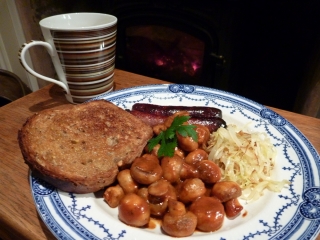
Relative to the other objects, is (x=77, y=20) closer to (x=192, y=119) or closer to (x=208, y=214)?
(x=192, y=119)

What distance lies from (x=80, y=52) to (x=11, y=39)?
1490mm

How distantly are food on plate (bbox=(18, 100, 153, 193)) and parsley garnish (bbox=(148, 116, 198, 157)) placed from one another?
58 millimetres

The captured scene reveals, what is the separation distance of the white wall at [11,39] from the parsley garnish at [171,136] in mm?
1843

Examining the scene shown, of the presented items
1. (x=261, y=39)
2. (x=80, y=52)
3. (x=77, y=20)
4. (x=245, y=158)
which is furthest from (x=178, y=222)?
(x=261, y=39)

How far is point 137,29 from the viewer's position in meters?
2.59

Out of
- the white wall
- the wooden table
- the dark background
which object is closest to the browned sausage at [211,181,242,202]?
the wooden table

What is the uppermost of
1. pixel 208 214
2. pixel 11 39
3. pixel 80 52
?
pixel 80 52

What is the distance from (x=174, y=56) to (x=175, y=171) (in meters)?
1.72

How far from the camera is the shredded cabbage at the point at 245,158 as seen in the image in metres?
1.09

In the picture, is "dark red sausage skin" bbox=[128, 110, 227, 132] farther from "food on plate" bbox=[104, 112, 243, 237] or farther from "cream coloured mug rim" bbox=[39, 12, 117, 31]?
"cream coloured mug rim" bbox=[39, 12, 117, 31]

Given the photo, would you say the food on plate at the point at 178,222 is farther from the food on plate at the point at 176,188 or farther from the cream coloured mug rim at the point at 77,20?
the cream coloured mug rim at the point at 77,20

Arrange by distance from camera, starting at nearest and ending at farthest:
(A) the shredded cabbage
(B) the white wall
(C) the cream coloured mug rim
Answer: (A) the shredded cabbage, (C) the cream coloured mug rim, (B) the white wall

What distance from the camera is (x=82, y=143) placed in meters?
1.11

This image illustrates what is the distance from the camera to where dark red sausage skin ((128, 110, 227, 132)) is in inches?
50.1
